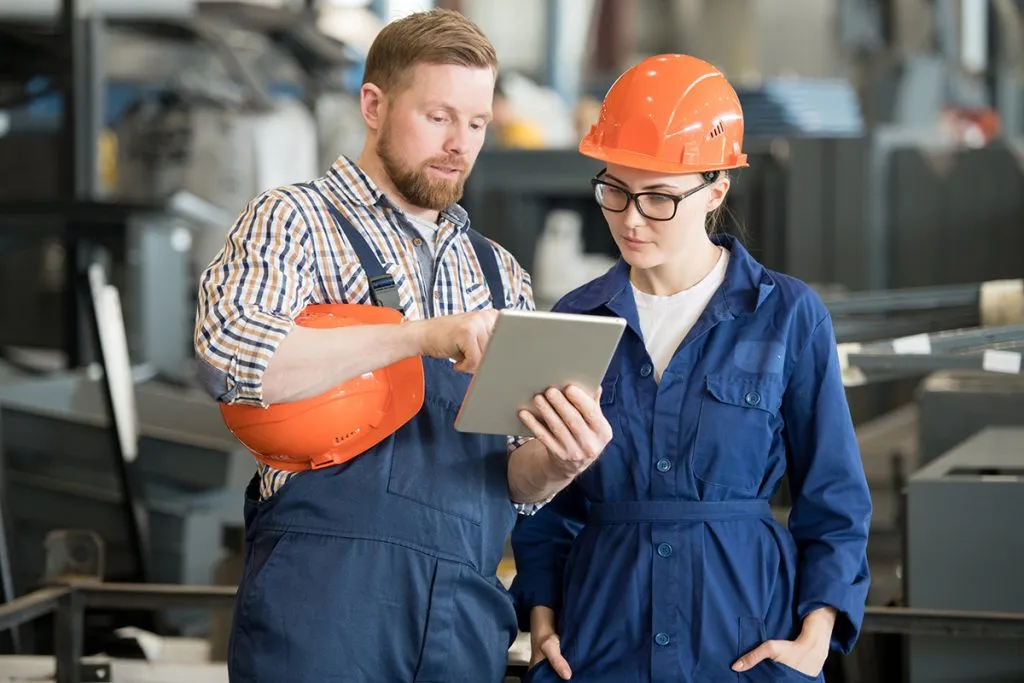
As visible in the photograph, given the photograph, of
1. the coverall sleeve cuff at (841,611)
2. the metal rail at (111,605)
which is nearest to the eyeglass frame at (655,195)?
the coverall sleeve cuff at (841,611)

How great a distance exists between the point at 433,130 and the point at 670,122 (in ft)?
1.14

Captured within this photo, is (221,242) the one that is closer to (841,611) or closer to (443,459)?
(443,459)

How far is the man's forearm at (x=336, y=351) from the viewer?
1822 mm

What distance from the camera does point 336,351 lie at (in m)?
1.83

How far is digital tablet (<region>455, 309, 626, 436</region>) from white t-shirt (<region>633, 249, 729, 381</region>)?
268 mm

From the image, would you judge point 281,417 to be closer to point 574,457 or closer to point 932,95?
point 574,457

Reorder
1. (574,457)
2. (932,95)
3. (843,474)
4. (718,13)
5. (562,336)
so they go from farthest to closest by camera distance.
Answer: (718,13)
(932,95)
(843,474)
(574,457)
(562,336)

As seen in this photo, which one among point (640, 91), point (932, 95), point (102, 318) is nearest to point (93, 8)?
point (102, 318)

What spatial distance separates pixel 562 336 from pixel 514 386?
12 cm

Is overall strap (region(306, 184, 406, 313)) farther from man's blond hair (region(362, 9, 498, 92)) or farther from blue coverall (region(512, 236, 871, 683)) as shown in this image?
blue coverall (region(512, 236, 871, 683))

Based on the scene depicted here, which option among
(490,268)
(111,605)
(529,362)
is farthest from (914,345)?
(111,605)

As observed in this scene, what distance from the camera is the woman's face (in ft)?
6.52

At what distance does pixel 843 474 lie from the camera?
6.55 feet

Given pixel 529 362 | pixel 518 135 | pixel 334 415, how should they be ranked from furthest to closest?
pixel 518 135, pixel 334 415, pixel 529 362
